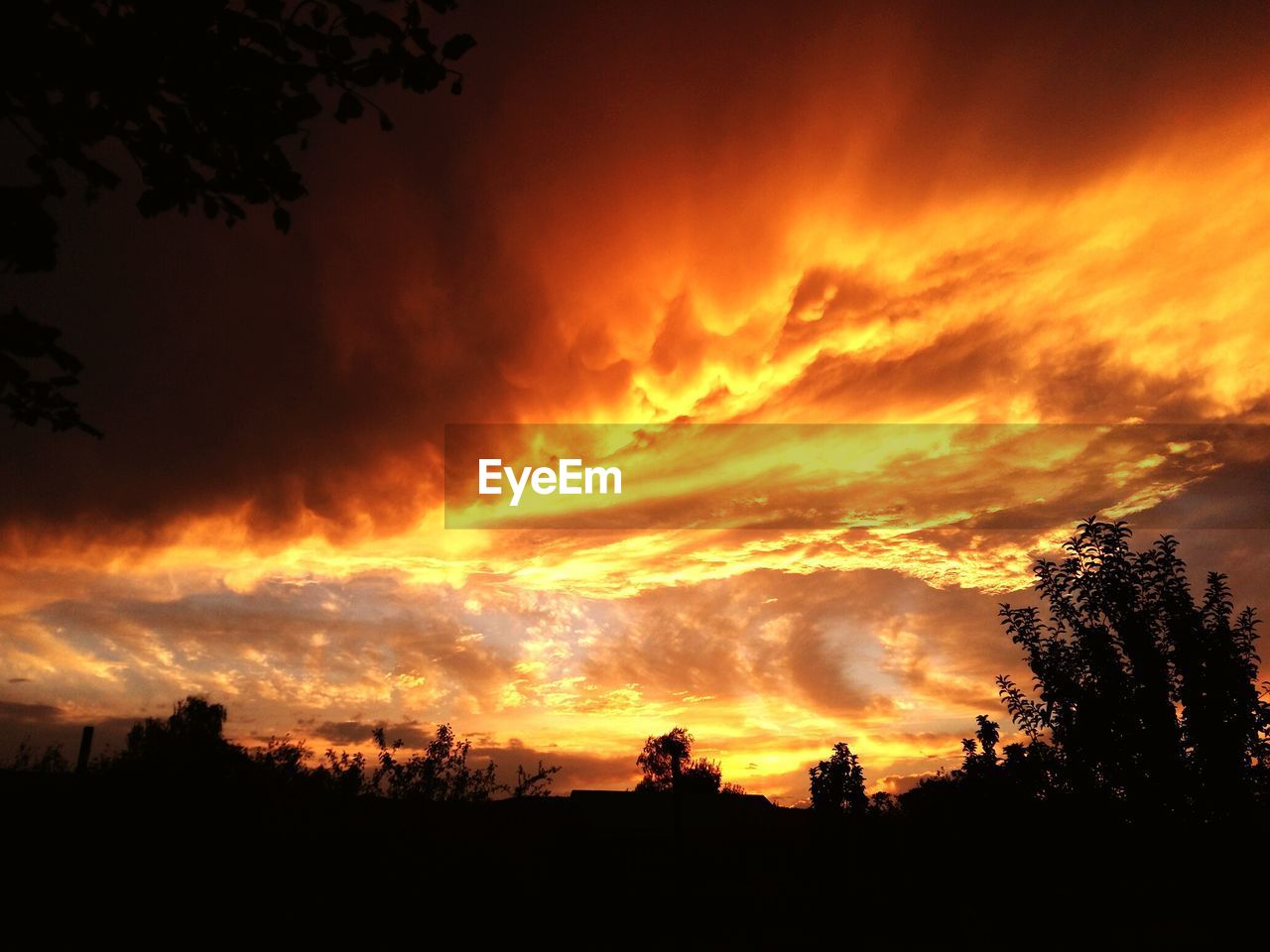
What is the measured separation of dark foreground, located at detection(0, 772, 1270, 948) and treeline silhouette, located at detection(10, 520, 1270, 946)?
0.05 metres

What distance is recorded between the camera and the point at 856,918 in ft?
37.4

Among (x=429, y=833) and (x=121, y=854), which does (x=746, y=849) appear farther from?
(x=121, y=854)

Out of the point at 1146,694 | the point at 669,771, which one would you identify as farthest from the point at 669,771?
the point at 1146,694

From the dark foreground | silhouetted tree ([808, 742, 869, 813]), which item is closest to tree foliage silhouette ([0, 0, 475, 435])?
the dark foreground

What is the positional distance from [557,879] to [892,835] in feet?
24.0

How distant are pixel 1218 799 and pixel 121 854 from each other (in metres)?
21.7

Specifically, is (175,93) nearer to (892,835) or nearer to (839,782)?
(892,835)

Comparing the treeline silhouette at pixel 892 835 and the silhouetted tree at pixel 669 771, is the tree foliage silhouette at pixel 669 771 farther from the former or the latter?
the treeline silhouette at pixel 892 835

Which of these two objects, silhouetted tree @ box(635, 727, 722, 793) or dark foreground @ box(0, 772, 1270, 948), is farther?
silhouetted tree @ box(635, 727, 722, 793)

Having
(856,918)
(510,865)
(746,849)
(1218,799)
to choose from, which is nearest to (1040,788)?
(1218,799)

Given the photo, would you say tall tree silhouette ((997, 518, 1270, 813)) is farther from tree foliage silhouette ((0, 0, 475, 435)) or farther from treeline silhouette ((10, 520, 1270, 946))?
tree foliage silhouette ((0, 0, 475, 435))

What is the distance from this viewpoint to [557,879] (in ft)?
41.4

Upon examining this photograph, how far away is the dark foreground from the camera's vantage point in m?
10.3

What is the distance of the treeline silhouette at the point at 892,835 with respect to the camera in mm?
11102
